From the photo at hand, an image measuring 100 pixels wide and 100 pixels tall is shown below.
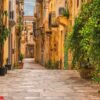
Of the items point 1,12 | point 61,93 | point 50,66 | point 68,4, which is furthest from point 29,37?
point 61,93

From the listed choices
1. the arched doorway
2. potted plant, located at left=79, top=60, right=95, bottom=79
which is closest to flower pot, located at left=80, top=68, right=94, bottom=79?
potted plant, located at left=79, top=60, right=95, bottom=79

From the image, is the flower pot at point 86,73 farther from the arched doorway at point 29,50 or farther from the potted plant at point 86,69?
the arched doorway at point 29,50

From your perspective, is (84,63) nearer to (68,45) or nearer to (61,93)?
(68,45)

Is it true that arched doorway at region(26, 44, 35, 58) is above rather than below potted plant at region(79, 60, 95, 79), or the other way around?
below

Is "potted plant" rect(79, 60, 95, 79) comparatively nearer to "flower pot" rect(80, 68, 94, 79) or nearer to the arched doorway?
"flower pot" rect(80, 68, 94, 79)

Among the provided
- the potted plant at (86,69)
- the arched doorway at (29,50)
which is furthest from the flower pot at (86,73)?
the arched doorway at (29,50)

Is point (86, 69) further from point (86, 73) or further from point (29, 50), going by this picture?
point (29, 50)

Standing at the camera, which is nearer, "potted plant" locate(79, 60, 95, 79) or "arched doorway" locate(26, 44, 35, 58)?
"potted plant" locate(79, 60, 95, 79)

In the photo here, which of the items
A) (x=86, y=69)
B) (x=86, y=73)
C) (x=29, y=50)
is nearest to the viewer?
(x=86, y=73)

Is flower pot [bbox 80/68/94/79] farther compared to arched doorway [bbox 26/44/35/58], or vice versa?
arched doorway [bbox 26/44/35/58]

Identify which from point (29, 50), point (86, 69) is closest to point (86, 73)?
point (86, 69)

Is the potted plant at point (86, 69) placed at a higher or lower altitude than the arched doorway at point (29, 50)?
higher

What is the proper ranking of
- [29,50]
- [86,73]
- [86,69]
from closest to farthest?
[86,73] → [86,69] → [29,50]

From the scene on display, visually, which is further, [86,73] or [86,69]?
[86,69]
